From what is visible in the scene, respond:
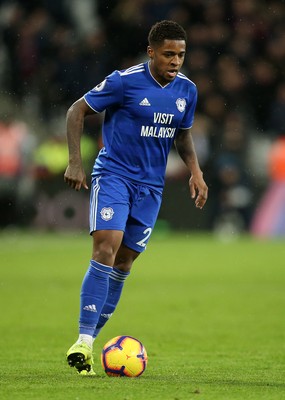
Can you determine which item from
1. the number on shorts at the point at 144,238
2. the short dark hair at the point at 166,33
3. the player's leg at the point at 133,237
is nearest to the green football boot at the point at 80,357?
the player's leg at the point at 133,237

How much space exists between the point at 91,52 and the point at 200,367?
14162mm

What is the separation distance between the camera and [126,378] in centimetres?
595

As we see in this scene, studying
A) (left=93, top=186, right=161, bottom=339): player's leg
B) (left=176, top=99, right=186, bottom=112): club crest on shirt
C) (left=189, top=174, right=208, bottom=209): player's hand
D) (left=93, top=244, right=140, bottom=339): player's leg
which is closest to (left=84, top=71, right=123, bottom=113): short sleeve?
(left=176, top=99, right=186, bottom=112): club crest on shirt

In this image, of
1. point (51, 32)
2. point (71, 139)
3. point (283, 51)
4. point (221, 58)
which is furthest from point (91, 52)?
point (71, 139)

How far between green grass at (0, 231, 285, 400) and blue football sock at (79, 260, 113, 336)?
1.01ft

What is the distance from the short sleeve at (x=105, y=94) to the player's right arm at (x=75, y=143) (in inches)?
1.7

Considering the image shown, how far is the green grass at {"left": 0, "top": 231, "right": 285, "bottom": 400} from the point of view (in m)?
5.61

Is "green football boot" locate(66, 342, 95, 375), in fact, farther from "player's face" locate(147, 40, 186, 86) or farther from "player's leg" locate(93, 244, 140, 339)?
"player's face" locate(147, 40, 186, 86)

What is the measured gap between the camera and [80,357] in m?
5.91

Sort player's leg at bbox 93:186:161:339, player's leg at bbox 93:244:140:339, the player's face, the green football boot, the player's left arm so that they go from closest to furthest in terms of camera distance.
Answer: the green football boot
the player's face
player's leg at bbox 93:186:161:339
player's leg at bbox 93:244:140:339
the player's left arm

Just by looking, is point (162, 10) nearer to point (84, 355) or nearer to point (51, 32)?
point (51, 32)

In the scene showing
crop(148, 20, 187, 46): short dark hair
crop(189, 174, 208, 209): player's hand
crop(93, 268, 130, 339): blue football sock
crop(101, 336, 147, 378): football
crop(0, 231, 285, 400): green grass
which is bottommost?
crop(0, 231, 285, 400): green grass

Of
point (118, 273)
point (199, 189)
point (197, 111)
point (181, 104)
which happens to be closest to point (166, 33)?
point (181, 104)

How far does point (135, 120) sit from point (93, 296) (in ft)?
3.68
